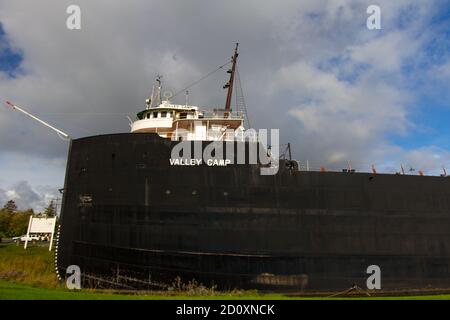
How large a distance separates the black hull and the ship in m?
0.04

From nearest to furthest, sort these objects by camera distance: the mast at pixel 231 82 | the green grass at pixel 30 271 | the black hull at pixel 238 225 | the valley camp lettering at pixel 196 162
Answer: the black hull at pixel 238 225
the valley camp lettering at pixel 196 162
the green grass at pixel 30 271
the mast at pixel 231 82

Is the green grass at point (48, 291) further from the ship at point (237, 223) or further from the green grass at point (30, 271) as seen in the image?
the ship at point (237, 223)

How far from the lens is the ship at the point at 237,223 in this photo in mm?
14078

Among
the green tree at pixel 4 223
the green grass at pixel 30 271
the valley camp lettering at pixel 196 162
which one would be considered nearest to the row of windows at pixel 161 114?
the valley camp lettering at pixel 196 162

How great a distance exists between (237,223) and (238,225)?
0.29ft

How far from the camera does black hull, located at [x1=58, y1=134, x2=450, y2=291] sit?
46.2ft

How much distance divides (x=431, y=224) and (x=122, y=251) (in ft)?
45.5

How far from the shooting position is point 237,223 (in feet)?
46.8

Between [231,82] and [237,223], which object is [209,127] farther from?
[237,223]

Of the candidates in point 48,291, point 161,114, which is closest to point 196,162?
point 48,291

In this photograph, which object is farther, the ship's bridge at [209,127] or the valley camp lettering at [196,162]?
the ship's bridge at [209,127]

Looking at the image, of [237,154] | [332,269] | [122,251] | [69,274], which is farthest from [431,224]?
[69,274]

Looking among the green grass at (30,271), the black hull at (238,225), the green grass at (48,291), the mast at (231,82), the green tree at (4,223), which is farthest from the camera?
the green tree at (4,223)

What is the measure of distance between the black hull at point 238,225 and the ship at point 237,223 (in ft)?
0.14
